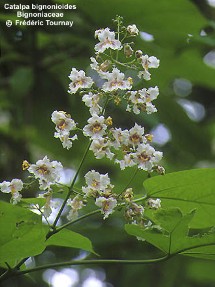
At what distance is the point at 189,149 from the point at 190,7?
89 cm

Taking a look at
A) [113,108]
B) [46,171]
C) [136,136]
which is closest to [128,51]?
→ [136,136]

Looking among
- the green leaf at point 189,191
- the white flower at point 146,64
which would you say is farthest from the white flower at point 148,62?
the green leaf at point 189,191

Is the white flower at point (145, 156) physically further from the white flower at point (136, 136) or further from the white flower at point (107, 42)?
the white flower at point (107, 42)

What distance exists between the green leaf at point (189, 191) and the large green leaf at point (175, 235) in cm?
4

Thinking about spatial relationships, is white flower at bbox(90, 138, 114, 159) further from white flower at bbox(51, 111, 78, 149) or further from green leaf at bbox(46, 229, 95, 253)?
green leaf at bbox(46, 229, 95, 253)

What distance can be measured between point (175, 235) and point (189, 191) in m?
0.09

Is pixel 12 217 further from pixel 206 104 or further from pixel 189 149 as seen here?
pixel 206 104

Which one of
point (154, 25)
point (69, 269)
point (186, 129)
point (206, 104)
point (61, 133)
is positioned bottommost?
point (69, 269)

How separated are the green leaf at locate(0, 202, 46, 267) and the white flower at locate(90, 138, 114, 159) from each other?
17 centimetres

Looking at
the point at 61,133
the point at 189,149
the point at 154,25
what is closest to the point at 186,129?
the point at 189,149

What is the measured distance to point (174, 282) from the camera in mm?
2857

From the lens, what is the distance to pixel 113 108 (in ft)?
7.18

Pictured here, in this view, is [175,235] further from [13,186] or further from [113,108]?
[113,108]

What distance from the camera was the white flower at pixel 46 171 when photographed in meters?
1.27
